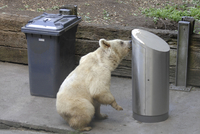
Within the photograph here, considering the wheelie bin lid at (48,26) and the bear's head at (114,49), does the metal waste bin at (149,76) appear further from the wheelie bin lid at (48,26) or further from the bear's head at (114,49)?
the wheelie bin lid at (48,26)

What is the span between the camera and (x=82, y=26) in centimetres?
659

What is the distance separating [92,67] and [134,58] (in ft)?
Result: 2.21

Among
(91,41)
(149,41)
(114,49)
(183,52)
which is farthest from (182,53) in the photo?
(91,41)

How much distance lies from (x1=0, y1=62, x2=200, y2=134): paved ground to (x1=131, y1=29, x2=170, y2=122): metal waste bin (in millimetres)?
214

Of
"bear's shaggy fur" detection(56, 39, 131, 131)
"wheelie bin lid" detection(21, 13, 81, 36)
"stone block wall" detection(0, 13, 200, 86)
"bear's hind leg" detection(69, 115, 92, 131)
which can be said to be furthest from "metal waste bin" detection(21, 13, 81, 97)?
"bear's hind leg" detection(69, 115, 92, 131)

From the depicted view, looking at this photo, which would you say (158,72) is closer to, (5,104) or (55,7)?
(5,104)

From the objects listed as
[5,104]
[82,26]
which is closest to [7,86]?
[5,104]

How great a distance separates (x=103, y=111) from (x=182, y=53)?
79.4 inches

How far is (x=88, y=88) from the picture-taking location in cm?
455

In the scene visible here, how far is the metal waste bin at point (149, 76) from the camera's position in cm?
447

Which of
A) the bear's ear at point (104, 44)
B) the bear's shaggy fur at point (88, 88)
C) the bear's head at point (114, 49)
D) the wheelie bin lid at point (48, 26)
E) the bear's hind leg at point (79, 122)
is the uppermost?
the wheelie bin lid at point (48, 26)

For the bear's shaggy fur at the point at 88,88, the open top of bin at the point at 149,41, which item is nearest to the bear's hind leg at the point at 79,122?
the bear's shaggy fur at the point at 88,88

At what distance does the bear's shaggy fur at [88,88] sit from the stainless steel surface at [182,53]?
1.60 m

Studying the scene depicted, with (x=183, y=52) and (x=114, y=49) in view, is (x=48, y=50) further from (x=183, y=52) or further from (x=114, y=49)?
(x=183, y=52)
